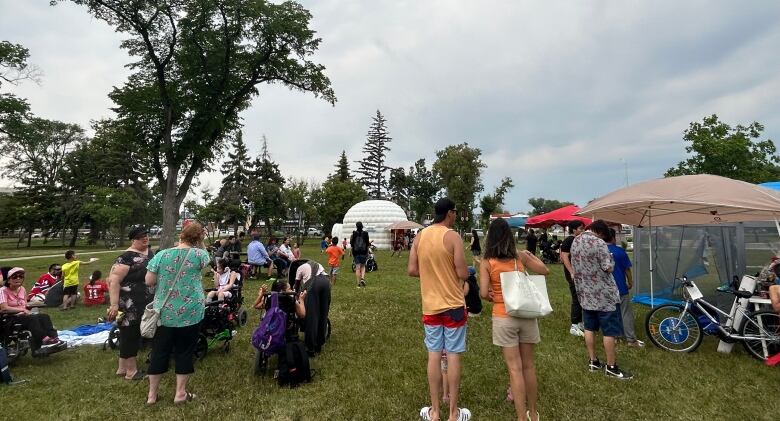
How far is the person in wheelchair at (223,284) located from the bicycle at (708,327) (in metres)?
6.76

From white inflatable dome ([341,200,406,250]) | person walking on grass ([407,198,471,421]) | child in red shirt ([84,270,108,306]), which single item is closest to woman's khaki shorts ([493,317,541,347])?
person walking on grass ([407,198,471,421])

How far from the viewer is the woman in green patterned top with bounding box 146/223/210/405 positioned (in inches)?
152

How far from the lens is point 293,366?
4.49 metres

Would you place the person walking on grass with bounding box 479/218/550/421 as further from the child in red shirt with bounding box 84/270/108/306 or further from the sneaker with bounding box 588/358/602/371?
the child in red shirt with bounding box 84/270/108/306

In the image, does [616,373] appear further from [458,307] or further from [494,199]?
[494,199]

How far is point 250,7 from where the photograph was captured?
58.0 feet

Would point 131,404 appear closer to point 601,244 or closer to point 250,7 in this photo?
point 601,244

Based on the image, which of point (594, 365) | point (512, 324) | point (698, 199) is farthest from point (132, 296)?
point (698, 199)

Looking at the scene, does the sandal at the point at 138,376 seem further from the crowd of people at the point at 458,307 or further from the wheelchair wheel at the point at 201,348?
the crowd of people at the point at 458,307

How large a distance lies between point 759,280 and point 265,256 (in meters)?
12.1

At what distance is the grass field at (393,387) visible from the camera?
12.6 ft

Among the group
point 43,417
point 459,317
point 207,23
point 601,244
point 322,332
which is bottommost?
point 43,417

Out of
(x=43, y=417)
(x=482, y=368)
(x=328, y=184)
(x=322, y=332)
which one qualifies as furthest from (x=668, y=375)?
(x=328, y=184)

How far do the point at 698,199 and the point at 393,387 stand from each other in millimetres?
5194
